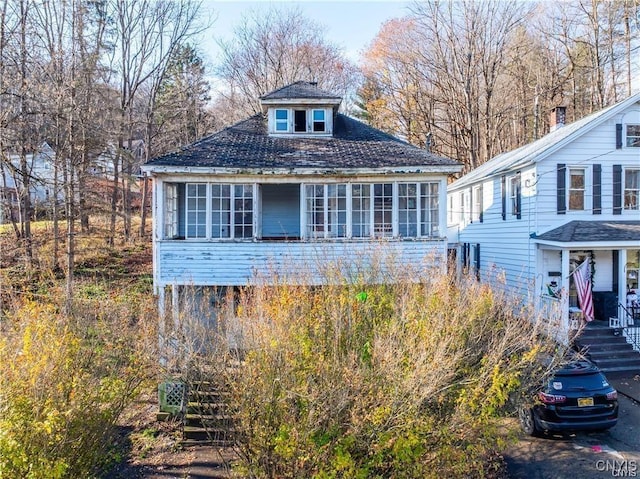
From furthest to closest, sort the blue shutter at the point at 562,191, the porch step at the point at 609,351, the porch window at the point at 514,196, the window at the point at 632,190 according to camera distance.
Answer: the porch window at the point at 514,196, the window at the point at 632,190, the blue shutter at the point at 562,191, the porch step at the point at 609,351

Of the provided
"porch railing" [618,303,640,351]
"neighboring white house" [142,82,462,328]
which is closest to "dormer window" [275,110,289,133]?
"neighboring white house" [142,82,462,328]

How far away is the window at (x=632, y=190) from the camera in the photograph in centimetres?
1446

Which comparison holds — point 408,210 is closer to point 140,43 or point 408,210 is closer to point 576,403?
point 576,403

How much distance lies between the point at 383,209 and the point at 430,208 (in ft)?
4.46

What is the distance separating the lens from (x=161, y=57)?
2664 centimetres

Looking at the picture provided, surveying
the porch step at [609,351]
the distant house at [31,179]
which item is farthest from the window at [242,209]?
the porch step at [609,351]

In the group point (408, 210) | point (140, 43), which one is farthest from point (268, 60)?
point (408, 210)

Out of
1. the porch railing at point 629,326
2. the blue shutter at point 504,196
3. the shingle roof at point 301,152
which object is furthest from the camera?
the blue shutter at point 504,196

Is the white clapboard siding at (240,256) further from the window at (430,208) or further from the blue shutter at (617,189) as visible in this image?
the blue shutter at (617,189)

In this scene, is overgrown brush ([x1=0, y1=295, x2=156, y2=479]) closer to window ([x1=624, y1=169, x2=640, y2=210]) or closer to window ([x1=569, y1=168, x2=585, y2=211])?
window ([x1=569, y1=168, x2=585, y2=211])

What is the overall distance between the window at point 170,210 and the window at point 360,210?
208 inches

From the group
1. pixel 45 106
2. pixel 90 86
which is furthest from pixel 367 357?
pixel 90 86

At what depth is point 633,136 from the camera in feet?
47.0

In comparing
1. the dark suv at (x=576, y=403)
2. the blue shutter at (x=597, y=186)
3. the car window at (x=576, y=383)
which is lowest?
the dark suv at (x=576, y=403)
